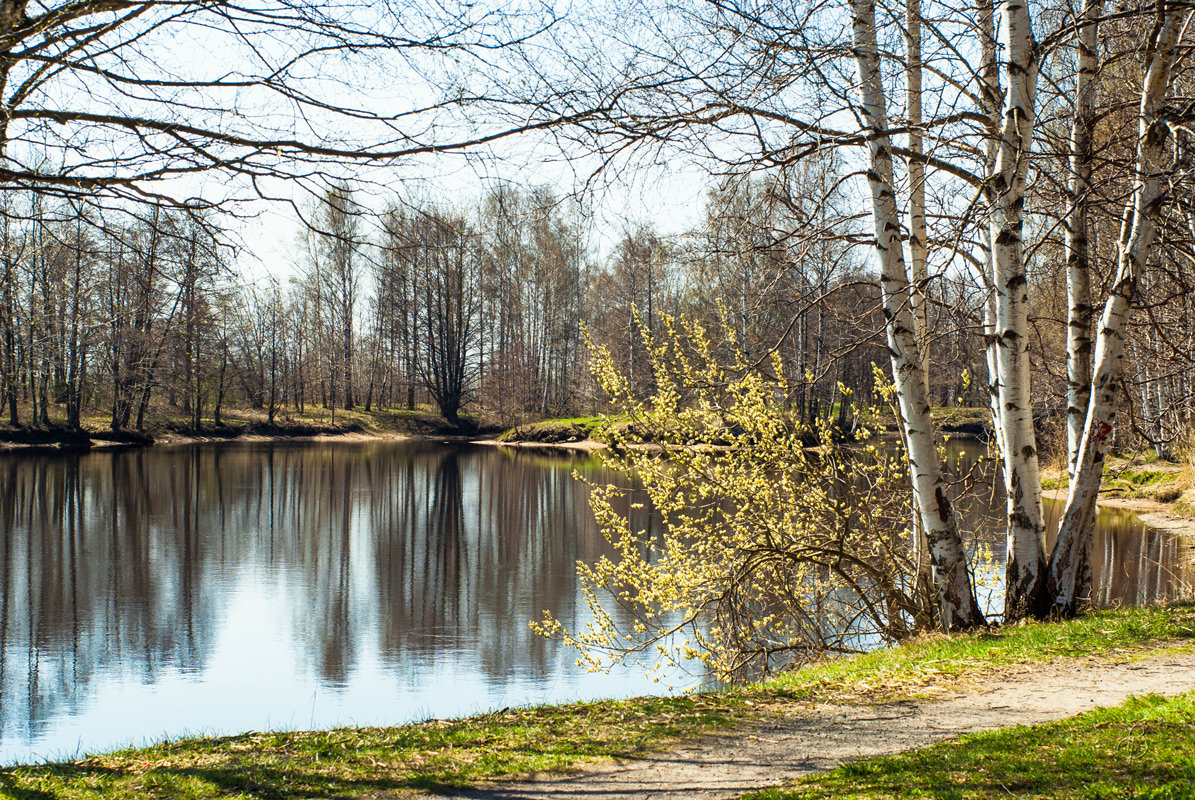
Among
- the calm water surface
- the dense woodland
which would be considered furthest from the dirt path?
the dense woodland

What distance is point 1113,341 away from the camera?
7.37 meters

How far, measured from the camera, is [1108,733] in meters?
4.36

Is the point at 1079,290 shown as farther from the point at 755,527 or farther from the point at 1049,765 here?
the point at 1049,765

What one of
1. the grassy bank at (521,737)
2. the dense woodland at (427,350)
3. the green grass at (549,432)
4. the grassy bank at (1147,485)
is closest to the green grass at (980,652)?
the grassy bank at (521,737)

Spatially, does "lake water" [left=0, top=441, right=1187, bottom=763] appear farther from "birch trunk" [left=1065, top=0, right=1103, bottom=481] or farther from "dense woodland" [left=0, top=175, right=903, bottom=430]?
"dense woodland" [left=0, top=175, right=903, bottom=430]

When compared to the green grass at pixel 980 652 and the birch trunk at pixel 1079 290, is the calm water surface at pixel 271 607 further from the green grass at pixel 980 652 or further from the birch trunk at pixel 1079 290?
the birch trunk at pixel 1079 290

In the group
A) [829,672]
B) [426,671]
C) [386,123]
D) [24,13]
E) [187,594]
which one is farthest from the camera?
[187,594]

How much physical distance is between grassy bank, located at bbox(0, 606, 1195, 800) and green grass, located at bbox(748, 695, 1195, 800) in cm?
130

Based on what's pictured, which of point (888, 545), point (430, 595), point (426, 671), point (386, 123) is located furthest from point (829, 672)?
point (430, 595)

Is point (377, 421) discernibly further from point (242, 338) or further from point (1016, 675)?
point (1016, 675)

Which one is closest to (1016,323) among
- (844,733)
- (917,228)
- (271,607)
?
(917,228)

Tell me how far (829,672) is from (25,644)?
10.2 meters

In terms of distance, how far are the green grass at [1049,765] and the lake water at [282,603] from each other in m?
5.24

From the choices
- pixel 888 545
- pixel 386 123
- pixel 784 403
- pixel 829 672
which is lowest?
pixel 829 672
